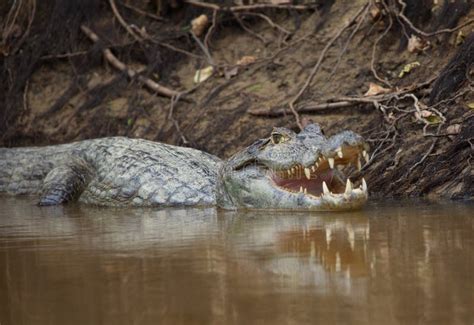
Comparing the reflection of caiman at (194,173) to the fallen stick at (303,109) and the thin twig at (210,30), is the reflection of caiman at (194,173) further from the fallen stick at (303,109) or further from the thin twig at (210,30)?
the thin twig at (210,30)

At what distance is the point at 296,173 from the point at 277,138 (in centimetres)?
33

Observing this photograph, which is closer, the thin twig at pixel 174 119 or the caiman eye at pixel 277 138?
the caiman eye at pixel 277 138

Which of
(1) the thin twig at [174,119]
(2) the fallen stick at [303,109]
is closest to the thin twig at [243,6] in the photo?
(1) the thin twig at [174,119]

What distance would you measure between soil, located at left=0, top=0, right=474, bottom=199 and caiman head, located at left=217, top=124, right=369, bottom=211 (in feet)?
2.34

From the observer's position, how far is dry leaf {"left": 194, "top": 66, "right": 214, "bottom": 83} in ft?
37.4

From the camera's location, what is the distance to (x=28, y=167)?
10.2 meters

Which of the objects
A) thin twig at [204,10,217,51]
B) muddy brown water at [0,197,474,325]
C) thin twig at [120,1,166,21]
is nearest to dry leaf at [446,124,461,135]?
muddy brown water at [0,197,474,325]

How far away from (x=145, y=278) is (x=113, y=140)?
215 inches

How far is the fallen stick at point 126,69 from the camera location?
1144cm

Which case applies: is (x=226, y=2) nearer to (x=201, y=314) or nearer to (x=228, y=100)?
(x=228, y=100)

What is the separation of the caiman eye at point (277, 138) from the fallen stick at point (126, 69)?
12.8ft

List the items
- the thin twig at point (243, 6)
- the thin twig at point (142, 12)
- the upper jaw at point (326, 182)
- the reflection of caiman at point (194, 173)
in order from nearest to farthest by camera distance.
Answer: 1. the upper jaw at point (326, 182)
2. the reflection of caiman at point (194, 173)
3. the thin twig at point (243, 6)
4. the thin twig at point (142, 12)

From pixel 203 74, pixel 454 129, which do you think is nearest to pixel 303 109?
pixel 454 129

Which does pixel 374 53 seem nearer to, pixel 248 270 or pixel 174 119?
pixel 174 119
